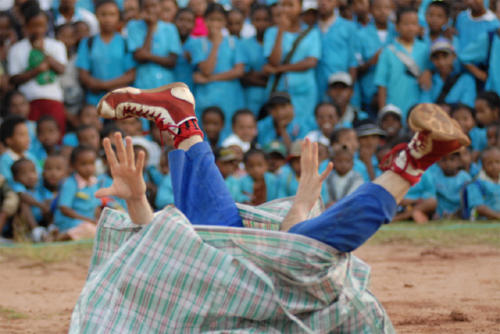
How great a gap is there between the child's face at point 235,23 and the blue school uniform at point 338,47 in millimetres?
900

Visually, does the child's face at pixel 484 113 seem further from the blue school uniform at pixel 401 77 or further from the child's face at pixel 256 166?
the child's face at pixel 256 166

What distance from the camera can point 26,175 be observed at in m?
6.37

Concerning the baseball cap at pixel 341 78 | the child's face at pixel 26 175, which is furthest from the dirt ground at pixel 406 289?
the baseball cap at pixel 341 78

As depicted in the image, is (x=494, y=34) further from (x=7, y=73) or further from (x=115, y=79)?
(x=7, y=73)

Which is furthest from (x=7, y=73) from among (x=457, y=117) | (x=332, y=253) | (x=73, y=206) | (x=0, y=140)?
(x=332, y=253)

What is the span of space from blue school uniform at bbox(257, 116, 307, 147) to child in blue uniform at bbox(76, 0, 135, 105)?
1.42 meters

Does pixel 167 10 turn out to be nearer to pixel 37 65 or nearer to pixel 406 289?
pixel 37 65

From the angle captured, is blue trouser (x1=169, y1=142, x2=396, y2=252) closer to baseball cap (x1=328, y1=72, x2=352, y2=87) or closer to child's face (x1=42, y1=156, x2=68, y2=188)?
child's face (x1=42, y1=156, x2=68, y2=188)

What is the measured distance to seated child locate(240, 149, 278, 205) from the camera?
666 cm

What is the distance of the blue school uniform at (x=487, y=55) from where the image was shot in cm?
771

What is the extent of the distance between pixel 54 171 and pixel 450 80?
13.3 ft

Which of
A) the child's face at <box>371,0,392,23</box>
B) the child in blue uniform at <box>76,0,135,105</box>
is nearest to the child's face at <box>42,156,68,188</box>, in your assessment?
the child in blue uniform at <box>76,0,135,105</box>

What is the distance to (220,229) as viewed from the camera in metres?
2.89

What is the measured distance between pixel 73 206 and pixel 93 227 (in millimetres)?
245
